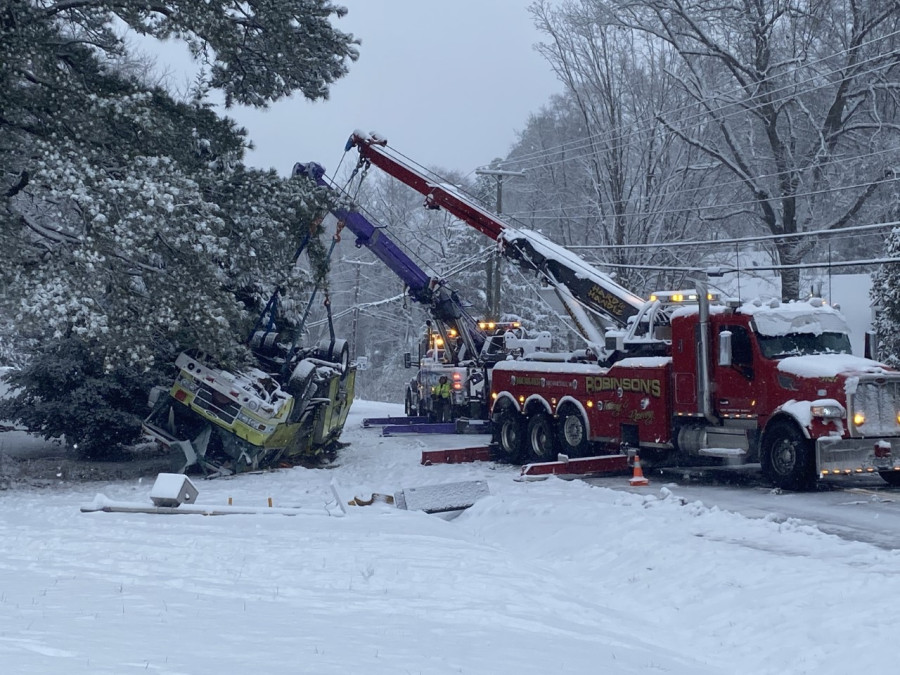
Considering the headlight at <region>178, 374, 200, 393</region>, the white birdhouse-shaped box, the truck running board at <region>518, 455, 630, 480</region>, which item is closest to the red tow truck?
the truck running board at <region>518, 455, 630, 480</region>

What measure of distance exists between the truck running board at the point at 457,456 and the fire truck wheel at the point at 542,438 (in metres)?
1.11

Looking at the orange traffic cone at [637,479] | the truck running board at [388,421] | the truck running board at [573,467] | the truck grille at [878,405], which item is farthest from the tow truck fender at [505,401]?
the truck running board at [388,421]

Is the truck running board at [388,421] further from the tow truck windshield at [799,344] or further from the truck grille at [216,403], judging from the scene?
the tow truck windshield at [799,344]

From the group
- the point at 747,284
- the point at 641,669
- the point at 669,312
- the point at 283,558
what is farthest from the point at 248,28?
the point at 747,284

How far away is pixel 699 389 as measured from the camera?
53.7ft

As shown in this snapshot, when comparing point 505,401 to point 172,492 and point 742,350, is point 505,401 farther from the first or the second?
point 172,492

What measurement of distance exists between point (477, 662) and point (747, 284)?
112ft

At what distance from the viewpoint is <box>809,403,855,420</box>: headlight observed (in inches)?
567

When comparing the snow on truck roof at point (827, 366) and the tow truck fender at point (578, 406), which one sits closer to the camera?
the snow on truck roof at point (827, 366)

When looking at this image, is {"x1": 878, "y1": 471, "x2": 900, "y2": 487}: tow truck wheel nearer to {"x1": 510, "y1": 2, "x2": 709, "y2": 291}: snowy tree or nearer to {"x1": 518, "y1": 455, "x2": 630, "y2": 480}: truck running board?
{"x1": 518, "y1": 455, "x2": 630, "y2": 480}: truck running board

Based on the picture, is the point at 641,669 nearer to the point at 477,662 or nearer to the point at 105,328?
the point at 477,662

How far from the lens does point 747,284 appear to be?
1516 inches

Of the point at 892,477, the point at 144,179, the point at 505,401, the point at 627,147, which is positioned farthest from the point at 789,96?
the point at 144,179

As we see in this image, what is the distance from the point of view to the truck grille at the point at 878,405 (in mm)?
14500
